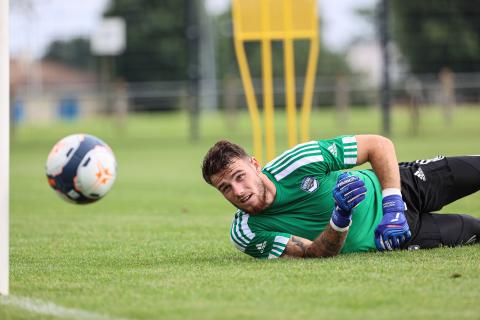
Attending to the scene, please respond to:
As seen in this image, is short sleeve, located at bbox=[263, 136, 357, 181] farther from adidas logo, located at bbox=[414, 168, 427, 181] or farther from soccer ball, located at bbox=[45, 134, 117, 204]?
soccer ball, located at bbox=[45, 134, 117, 204]

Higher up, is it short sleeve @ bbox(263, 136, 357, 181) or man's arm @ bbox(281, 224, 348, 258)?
short sleeve @ bbox(263, 136, 357, 181)

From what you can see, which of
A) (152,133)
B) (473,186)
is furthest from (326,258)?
(152,133)

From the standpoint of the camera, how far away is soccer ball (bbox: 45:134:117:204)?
5816mm

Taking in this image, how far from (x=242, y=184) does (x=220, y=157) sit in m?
0.22

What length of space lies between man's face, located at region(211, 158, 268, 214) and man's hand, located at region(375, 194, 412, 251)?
738 mm

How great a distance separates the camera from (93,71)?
2988cm

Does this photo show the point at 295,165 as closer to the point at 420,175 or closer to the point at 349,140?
the point at 349,140

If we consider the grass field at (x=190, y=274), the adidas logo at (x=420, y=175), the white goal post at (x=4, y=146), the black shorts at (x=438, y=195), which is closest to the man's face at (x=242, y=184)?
the grass field at (x=190, y=274)

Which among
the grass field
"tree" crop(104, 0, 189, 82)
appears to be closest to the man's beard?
the grass field

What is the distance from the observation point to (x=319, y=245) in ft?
18.7

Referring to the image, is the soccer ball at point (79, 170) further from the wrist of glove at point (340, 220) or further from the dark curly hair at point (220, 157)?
the wrist of glove at point (340, 220)

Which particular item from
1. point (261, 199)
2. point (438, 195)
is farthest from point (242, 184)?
point (438, 195)

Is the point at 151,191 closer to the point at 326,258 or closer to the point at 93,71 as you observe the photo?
the point at 326,258

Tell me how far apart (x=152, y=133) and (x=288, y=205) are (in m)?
23.5
